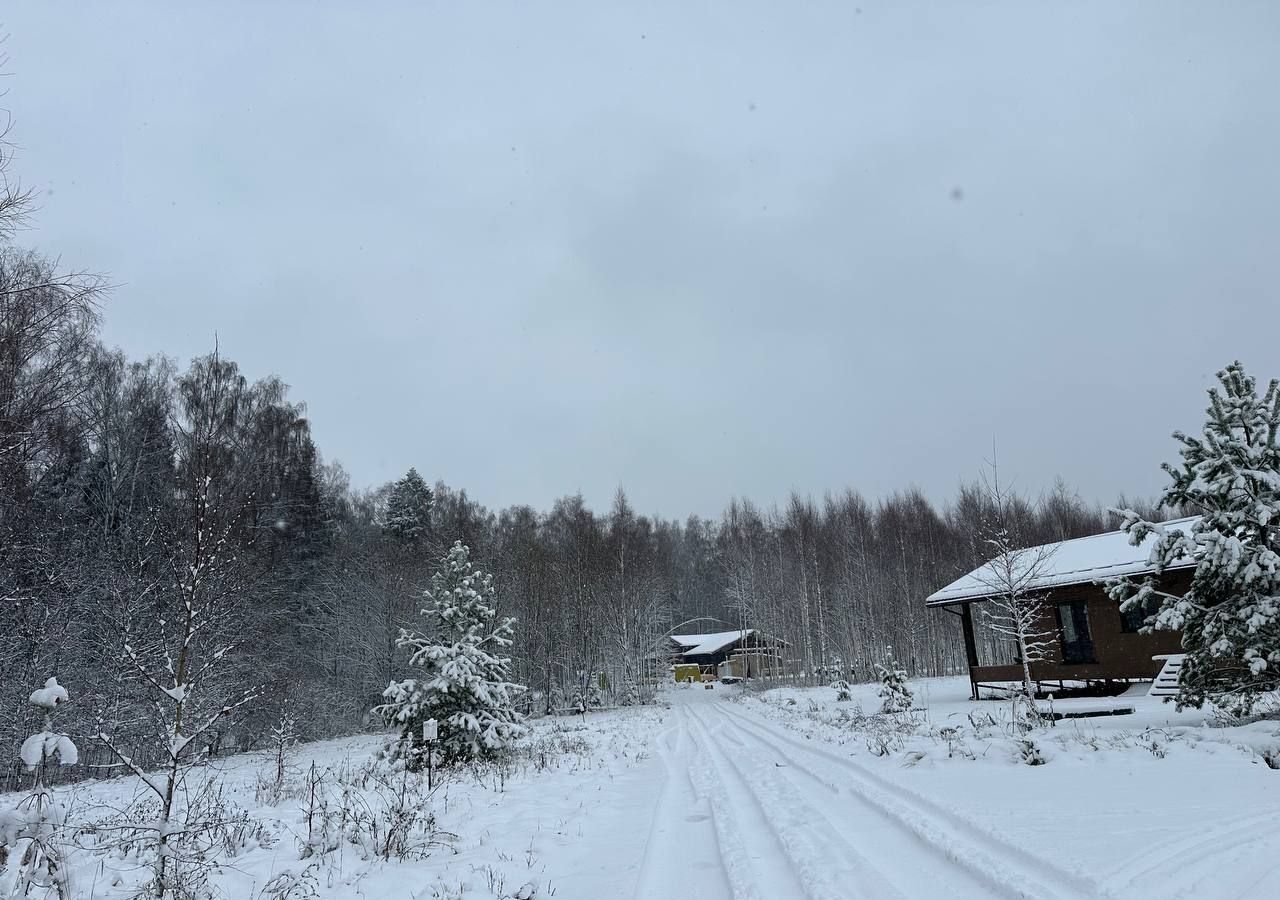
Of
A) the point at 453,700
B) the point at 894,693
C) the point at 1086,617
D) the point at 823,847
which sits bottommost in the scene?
the point at 894,693

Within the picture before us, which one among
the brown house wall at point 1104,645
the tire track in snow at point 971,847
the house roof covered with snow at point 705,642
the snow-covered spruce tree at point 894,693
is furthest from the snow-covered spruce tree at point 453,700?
the house roof covered with snow at point 705,642

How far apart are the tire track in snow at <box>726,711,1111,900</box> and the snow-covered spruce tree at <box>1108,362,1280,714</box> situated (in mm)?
5340

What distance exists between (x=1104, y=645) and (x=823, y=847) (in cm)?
1947

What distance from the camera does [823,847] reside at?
216 inches

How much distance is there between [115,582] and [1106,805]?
2326 centimetres

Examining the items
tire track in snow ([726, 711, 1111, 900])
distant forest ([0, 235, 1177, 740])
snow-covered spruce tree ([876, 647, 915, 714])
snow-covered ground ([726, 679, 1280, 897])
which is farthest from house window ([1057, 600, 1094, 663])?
tire track in snow ([726, 711, 1111, 900])

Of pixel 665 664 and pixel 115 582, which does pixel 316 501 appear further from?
pixel 665 664

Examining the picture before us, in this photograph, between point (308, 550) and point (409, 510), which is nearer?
point (308, 550)

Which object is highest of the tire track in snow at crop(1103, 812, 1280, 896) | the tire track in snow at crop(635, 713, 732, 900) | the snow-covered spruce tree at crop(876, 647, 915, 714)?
the tire track in snow at crop(1103, 812, 1280, 896)

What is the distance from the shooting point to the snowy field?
4492 millimetres

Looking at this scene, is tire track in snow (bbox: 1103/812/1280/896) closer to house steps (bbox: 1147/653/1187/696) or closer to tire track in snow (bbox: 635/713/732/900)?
tire track in snow (bbox: 635/713/732/900)

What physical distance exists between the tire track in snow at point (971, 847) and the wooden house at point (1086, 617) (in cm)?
1232

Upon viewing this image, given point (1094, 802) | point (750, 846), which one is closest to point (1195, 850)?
point (1094, 802)

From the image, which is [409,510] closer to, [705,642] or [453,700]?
[453,700]
